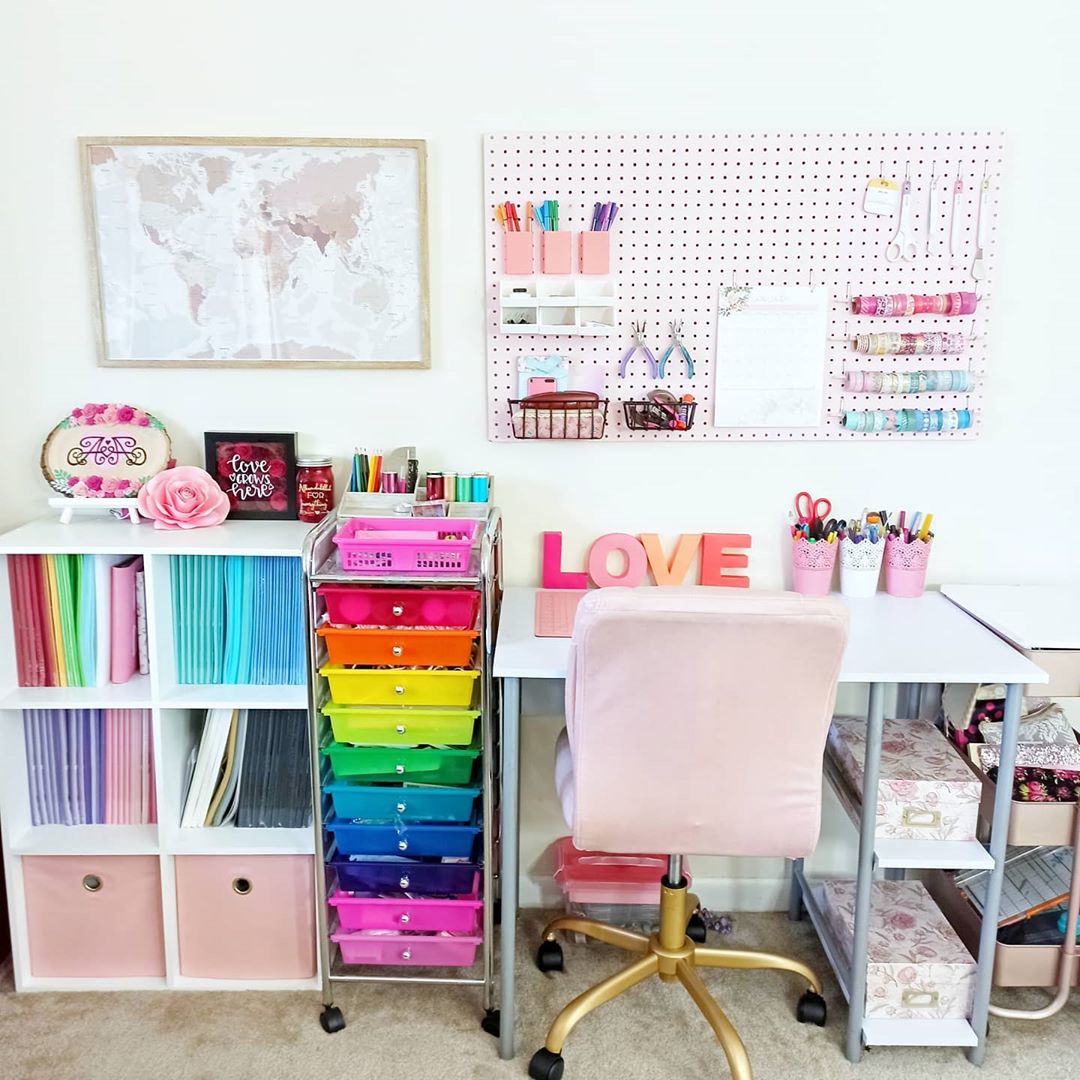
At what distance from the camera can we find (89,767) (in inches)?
87.2

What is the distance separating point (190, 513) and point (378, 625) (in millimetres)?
526

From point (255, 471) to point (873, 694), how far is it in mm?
1418

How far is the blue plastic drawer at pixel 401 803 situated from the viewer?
2.05 m

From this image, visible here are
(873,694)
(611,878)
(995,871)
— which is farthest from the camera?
(611,878)

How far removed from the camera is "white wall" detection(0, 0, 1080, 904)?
2.14m

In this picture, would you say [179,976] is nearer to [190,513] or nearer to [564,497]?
[190,513]

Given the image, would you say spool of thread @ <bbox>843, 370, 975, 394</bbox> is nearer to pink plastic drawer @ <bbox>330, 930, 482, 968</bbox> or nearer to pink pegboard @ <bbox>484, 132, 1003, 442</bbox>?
pink pegboard @ <bbox>484, 132, 1003, 442</bbox>

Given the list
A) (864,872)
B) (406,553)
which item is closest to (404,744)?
(406,553)

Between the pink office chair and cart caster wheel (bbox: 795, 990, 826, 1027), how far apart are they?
0.94ft

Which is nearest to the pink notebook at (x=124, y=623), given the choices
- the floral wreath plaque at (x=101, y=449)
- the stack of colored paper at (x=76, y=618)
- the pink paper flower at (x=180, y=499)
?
the stack of colored paper at (x=76, y=618)

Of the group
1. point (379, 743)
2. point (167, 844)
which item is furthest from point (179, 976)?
point (379, 743)

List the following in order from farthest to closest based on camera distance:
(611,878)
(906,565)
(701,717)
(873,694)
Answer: (611,878) < (906,565) < (873,694) < (701,717)

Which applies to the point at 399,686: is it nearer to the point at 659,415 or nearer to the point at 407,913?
the point at 407,913

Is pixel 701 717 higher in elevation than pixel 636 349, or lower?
lower
